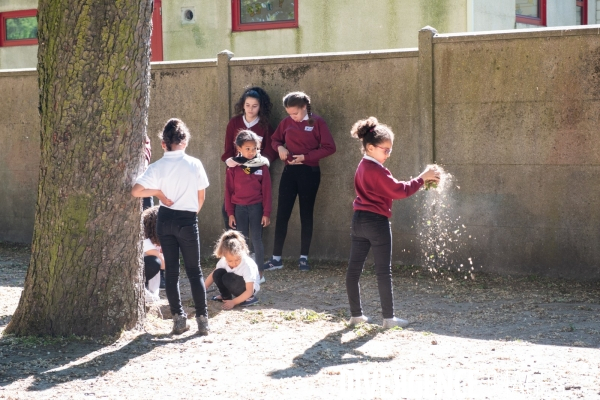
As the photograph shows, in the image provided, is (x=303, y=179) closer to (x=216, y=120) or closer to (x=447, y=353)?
(x=216, y=120)

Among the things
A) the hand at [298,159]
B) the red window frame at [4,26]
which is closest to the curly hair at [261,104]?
the hand at [298,159]

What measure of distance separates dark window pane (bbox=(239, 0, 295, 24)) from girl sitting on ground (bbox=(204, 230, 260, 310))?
7908mm

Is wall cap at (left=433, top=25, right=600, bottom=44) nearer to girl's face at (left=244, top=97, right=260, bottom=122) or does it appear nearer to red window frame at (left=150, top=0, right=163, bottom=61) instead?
girl's face at (left=244, top=97, right=260, bottom=122)

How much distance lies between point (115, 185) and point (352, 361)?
1984mm

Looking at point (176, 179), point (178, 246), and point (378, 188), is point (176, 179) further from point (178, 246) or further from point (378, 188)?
point (378, 188)

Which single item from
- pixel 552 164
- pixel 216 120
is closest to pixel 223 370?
pixel 552 164

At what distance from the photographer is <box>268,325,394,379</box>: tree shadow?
5164 millimetres

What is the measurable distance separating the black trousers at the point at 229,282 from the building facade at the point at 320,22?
6.90m

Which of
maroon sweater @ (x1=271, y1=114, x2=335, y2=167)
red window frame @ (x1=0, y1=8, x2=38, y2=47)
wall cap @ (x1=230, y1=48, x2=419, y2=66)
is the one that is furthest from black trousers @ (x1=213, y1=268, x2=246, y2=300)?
red window frame @ (x1=0, y1=8, x2=38, y2=47)

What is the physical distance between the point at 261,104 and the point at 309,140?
0.72 m

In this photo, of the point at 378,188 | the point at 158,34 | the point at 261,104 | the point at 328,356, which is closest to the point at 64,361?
the point at 328,356

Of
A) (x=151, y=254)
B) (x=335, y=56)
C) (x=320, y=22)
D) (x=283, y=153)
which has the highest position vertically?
(x=320, y=22)

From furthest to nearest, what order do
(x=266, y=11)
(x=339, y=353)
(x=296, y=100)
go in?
1. (x=266, y=11)
2. (x=296, y=100)
3. (x=339, y=353)

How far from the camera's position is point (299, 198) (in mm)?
8844
